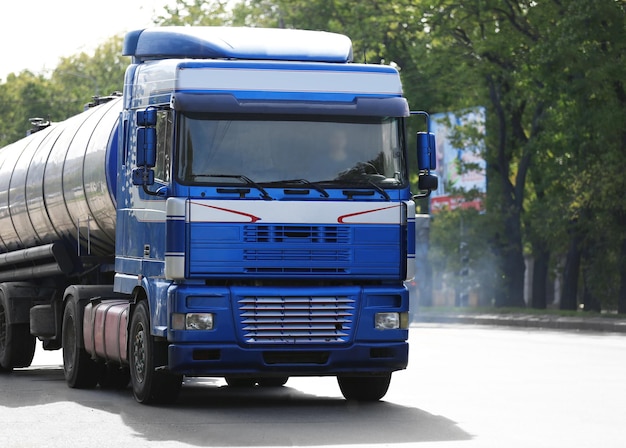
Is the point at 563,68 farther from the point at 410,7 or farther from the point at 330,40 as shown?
the point at 330,40

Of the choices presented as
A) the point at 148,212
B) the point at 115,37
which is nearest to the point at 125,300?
the point at 148,212

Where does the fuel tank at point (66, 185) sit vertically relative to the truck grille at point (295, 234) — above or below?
above

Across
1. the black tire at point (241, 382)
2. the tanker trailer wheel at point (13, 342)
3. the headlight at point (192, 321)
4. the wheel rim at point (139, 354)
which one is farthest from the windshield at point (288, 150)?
the tanker trailer wheel at point (13, 342)

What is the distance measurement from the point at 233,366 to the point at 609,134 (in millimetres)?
28956

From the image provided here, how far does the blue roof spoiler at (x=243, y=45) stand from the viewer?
50.6 feet

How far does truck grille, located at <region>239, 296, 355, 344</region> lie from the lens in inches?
564

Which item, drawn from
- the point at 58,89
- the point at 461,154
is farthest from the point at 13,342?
the point at 58,89

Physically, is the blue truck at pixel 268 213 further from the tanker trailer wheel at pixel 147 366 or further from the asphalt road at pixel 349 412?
the asphalt road at pixel 349 412

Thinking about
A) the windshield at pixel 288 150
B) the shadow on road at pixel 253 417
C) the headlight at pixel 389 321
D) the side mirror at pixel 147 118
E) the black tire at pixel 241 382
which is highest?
the side mirror at pixel 147 118

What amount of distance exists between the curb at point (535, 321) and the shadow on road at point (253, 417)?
20.9 m

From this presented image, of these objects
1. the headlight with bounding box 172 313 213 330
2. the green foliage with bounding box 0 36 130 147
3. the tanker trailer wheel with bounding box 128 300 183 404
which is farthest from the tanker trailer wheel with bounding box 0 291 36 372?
the green foliage with bounding box 0 36 130 147

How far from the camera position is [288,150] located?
47.7 ft

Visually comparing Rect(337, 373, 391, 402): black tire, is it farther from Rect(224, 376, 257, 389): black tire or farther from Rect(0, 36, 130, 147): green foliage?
Rect(0, 36, 130, 147): green foliage

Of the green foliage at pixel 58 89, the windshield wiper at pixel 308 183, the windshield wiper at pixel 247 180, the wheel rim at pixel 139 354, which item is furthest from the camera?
the green foliage at pixel 58 89
